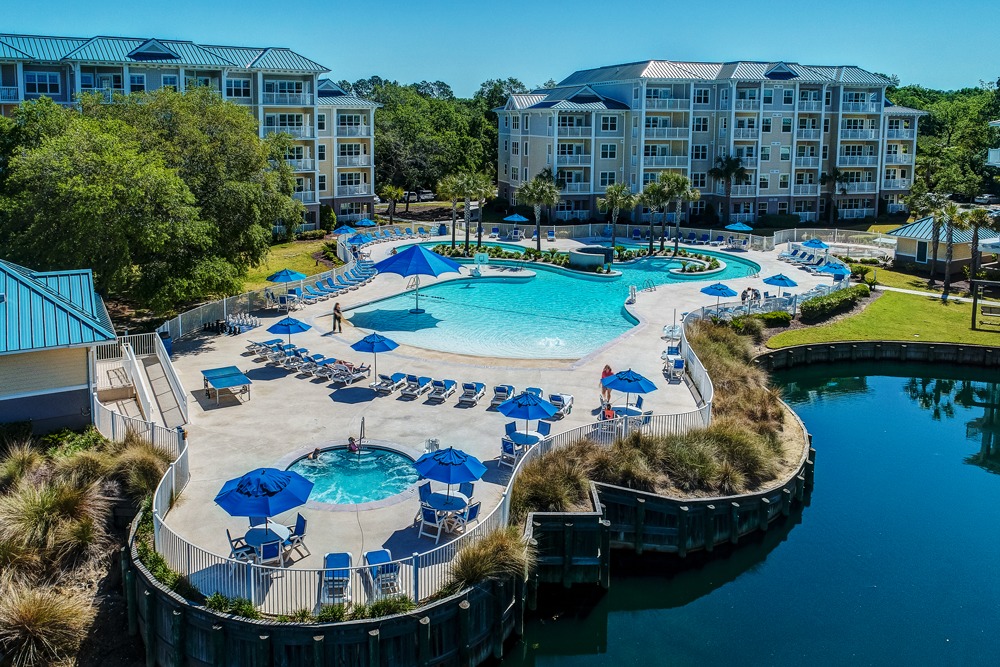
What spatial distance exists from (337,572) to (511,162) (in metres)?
65.8

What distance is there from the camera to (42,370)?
989 inches

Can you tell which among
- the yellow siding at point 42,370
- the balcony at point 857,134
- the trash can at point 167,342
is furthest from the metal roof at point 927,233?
the yellow siding at point 42,370

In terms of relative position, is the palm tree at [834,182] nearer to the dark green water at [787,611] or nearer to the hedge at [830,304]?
the hedge at [830,304]

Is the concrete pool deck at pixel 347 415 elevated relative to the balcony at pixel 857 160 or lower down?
lower down

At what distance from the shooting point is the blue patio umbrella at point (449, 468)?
20.7m

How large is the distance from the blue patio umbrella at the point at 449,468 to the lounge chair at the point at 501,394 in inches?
299

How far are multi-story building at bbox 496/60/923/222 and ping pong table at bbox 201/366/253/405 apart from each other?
4673cm

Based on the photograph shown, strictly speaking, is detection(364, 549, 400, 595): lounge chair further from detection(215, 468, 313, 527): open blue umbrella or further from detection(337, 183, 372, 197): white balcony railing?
detection(337, 183, 372, 197): white balcony railing

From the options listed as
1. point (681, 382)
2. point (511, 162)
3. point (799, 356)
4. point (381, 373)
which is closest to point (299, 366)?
point (381, 373)

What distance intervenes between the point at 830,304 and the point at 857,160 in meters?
36.2

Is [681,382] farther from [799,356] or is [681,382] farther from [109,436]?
[109,436]

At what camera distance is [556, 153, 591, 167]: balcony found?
239 feet

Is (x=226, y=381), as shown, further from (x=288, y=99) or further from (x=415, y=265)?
(x=288, y=99)

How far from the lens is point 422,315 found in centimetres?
4391
